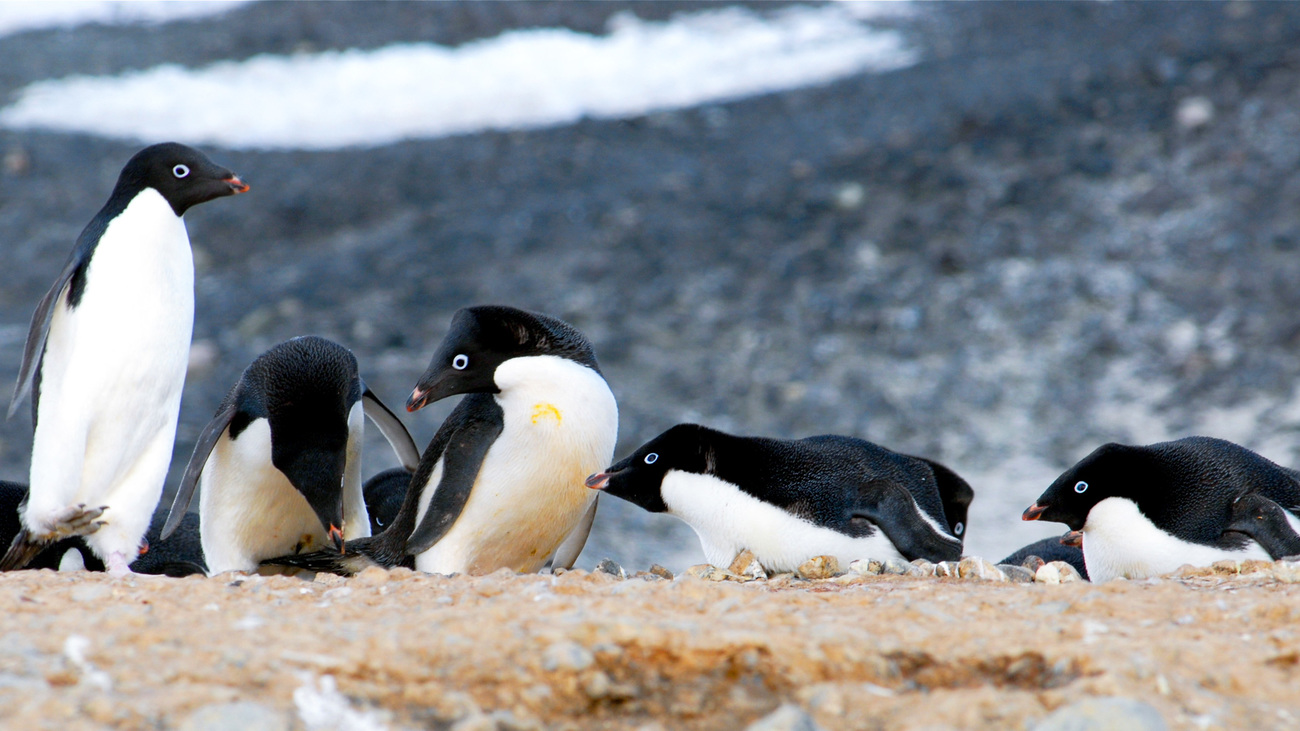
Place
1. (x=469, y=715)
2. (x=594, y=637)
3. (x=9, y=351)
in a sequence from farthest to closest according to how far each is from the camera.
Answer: (x=9, y=351) → (x=594, y=637) → (x=469, y=715)

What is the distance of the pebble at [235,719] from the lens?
1776 millimetres

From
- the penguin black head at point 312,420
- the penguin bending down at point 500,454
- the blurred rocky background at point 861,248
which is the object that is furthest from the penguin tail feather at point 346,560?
the blurred rocky background at point 861,248

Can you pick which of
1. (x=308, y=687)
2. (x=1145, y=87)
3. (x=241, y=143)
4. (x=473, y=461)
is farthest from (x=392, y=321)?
(x=308, y=687)

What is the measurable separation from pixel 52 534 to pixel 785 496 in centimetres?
215

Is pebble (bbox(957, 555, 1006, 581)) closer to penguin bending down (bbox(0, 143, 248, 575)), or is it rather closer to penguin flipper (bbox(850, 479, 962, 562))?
penguin flipper (bbox(850, 479, 962, 562))

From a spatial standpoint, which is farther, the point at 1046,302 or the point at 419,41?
the point at 419,41

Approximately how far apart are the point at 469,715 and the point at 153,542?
2848mm

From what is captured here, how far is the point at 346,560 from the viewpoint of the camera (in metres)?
3.86

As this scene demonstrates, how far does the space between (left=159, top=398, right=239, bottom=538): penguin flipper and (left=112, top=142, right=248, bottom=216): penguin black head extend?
0.74 metres

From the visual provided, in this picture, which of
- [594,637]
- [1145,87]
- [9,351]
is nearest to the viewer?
[594,637]

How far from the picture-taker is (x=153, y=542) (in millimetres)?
4375

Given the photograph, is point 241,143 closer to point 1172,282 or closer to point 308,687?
point 1172,282

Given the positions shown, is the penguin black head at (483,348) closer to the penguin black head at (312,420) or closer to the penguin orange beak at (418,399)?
the penguin orange beak at (418,399)

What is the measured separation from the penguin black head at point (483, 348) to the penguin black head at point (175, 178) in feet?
2.76
